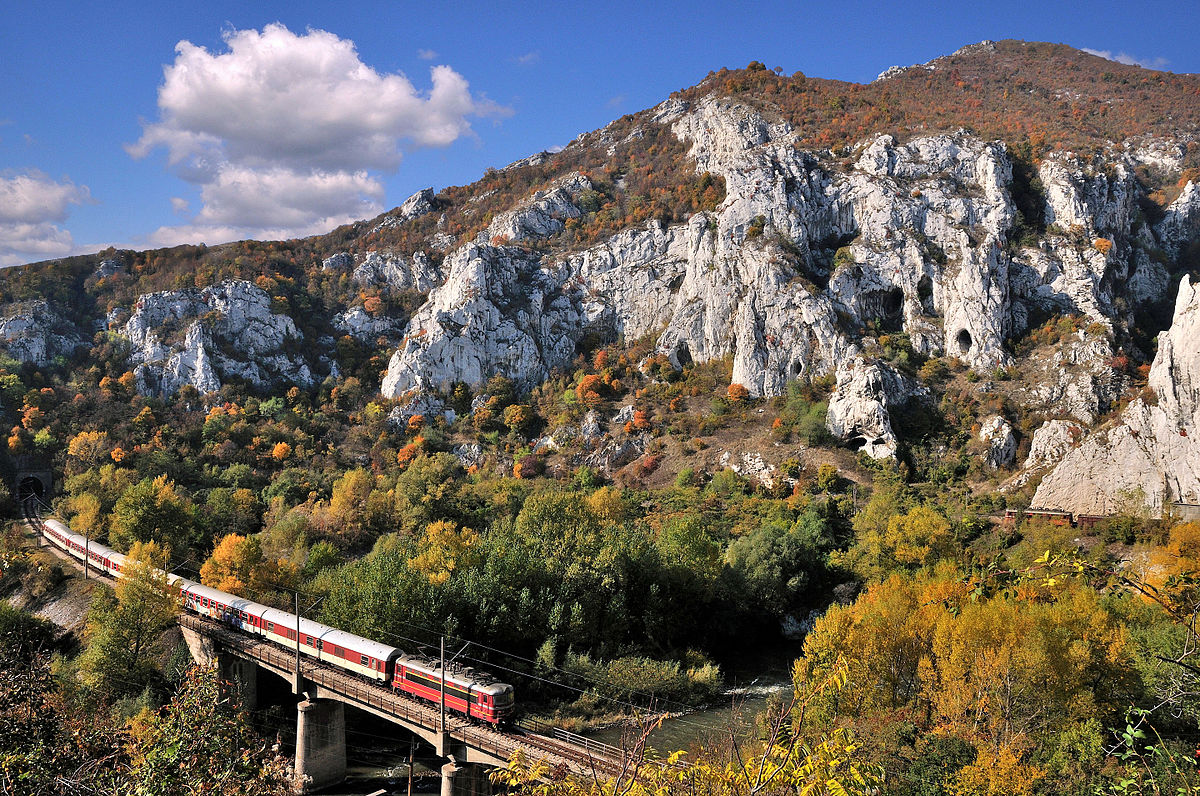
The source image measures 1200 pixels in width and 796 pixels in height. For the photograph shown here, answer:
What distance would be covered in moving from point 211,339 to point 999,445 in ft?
261

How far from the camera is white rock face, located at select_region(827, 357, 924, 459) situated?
5864cm

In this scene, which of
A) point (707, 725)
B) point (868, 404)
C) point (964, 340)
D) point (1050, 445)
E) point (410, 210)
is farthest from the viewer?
point (410, 210)

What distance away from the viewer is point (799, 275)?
72000mm

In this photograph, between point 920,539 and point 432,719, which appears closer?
point 432,719

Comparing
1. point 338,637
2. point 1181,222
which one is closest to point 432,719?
point 338,637

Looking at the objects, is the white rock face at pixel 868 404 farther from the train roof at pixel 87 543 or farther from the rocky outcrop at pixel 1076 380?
the train roof at pixel 87 543

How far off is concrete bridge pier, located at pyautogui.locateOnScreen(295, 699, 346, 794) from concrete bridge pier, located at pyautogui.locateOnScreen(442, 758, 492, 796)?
652 cm

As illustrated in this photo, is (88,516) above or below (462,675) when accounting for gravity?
above

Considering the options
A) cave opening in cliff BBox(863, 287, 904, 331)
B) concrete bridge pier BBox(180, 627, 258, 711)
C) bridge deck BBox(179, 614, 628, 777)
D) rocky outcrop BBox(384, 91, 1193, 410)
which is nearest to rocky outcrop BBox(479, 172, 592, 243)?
rocky outcrop BBox(384, 91, 1193, 410)

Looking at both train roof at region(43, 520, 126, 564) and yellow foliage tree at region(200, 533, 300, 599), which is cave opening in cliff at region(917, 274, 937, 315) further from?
train roof at region(43, 520, 126, 564)

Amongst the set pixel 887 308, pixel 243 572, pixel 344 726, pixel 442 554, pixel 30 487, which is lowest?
pixel 344 726

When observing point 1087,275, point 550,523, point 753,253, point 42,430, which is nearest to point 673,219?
point 753,253

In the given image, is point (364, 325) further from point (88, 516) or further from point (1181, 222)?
point (1181, 222)

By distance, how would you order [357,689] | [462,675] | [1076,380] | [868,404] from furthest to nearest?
[868,404] → [1076,380] → [357,689] → [462,675]
